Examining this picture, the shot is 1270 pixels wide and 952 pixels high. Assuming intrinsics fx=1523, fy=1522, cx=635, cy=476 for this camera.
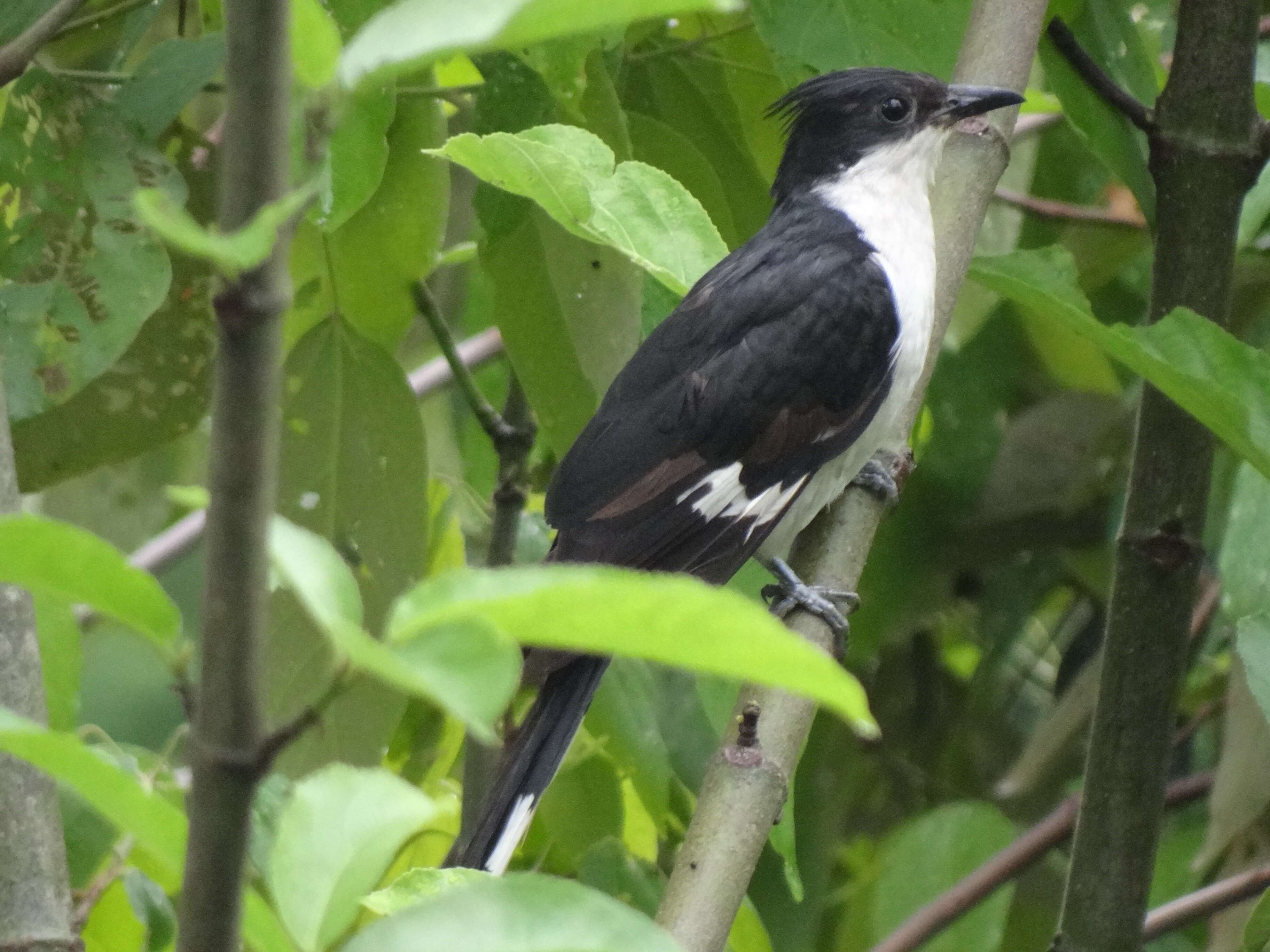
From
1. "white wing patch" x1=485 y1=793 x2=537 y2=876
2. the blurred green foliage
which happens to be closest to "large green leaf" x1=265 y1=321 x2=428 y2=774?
the blurred green foliage

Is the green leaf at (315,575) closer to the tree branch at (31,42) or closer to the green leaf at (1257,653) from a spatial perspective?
the green leaf at (1257,653)

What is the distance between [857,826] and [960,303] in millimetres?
1378

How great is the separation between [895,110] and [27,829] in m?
1.60

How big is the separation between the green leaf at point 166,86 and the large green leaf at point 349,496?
33 cm

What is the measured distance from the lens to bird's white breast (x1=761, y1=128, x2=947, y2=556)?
1.85 metres

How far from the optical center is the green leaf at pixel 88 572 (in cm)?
51

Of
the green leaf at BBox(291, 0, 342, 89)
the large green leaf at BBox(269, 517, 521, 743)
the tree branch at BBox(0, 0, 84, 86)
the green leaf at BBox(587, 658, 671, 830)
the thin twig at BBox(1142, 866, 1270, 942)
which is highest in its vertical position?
the green leaf at BBox(291, 0, 342, 89)

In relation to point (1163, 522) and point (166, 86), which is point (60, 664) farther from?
point (1163, 522)

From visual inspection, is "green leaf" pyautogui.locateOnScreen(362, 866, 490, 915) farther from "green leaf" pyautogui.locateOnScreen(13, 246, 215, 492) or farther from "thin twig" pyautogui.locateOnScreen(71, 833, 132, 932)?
"green leaf" pyautogui.locateOnScreen(13, 246, 215, 492)

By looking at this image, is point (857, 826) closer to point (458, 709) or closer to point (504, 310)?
point (504, 310)

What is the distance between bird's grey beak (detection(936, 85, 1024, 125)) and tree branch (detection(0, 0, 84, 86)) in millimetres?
939

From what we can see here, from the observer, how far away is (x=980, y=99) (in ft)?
5.64

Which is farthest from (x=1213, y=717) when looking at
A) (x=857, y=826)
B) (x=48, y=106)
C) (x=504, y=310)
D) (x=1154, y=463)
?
(x=48, y=106)

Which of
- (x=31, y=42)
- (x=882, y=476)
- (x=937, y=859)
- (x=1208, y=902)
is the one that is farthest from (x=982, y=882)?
(x=31, y=42)
